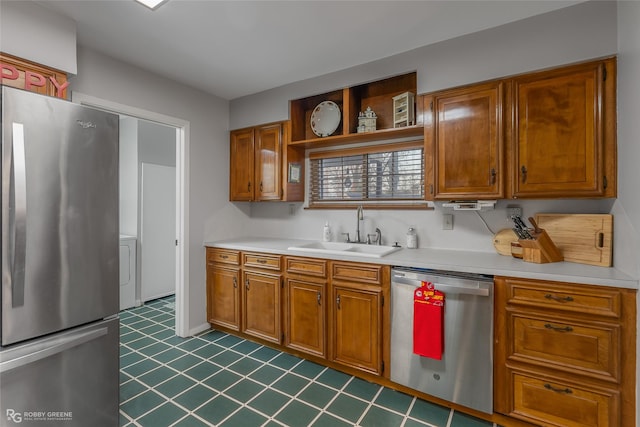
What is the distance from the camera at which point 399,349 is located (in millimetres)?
2152

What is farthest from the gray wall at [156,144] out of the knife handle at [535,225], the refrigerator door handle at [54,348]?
the knife handle at [535,225]

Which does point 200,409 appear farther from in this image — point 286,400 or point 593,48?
point 593,48

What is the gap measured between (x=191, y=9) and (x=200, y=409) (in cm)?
258

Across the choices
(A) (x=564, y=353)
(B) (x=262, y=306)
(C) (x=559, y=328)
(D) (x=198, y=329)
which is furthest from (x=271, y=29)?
(D) (x=198, y=329)

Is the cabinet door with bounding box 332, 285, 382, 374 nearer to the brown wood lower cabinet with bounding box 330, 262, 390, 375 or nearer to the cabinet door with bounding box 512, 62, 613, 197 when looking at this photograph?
the brown wood lower cabinet with bounding box 330, 262, 390, 375

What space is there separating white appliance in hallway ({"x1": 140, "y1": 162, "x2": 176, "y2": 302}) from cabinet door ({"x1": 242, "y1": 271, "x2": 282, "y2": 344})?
1.90 metres

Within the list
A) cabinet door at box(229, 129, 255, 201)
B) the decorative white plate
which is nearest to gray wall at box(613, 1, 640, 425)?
the decorative white plate

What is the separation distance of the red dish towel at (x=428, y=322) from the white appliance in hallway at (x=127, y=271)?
3557 mm

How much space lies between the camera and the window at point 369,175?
9.10 feet

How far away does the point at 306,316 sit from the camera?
2590 mm

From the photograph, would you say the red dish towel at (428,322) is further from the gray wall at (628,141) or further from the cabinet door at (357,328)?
the gray wall at (628,141)

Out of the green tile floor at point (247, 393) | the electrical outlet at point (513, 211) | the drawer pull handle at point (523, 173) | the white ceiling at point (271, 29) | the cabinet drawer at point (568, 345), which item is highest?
the white ceiling at point (271, 29)

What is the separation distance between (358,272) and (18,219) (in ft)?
6.44

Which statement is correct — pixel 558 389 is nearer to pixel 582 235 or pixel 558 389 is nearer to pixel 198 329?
pixel 582 235
